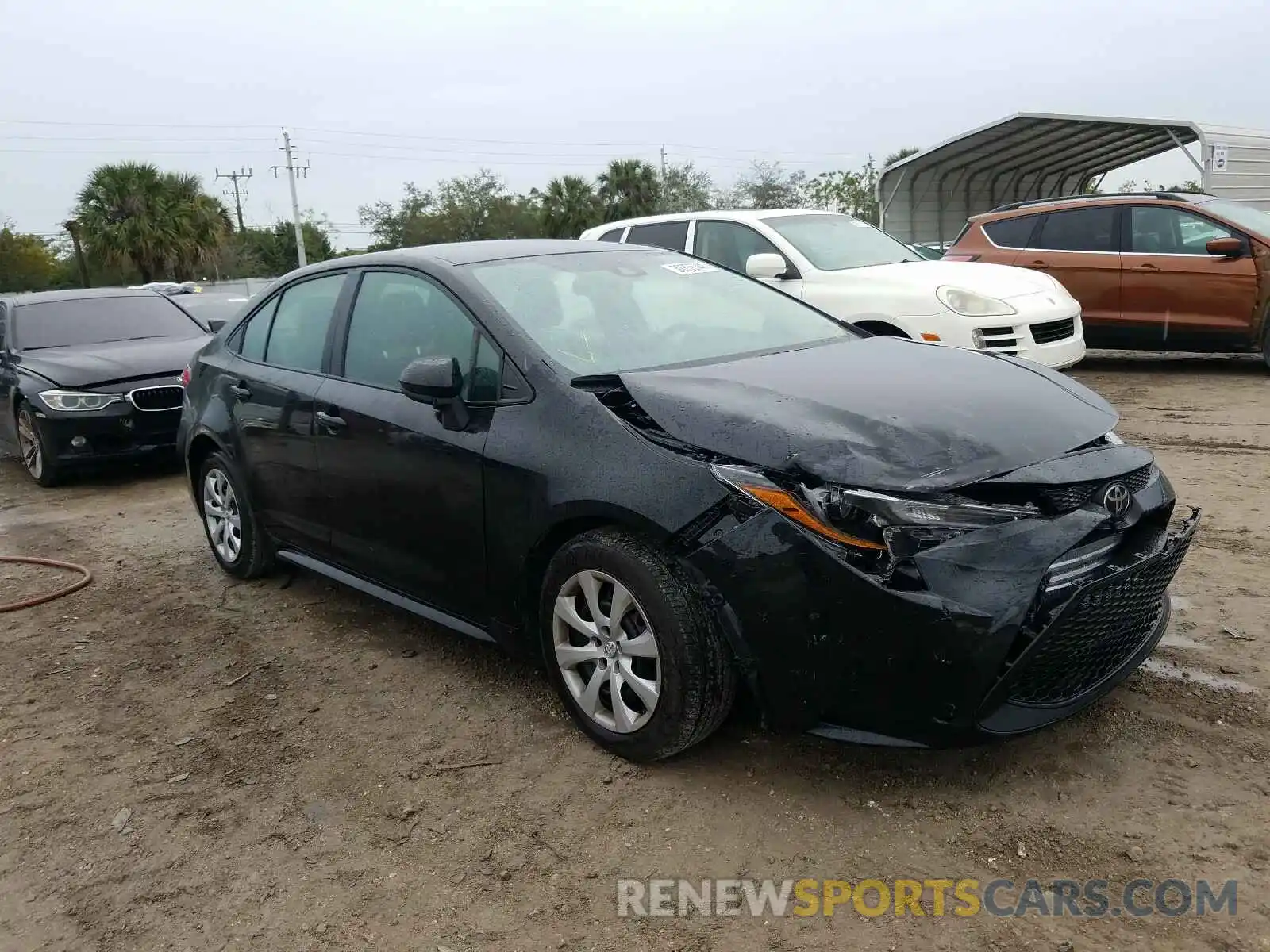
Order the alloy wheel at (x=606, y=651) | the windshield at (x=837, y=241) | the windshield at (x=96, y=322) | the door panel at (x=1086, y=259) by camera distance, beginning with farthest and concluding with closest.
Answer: the door panel at (x=1086, y=259), the windshield at (x=96, y=322), the windshield at (x=837, y=241), the alloy wheel at (x=606, y=651)

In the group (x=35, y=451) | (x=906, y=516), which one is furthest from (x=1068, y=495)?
(x=35, y=451)

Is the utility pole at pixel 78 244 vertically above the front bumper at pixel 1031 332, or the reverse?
the utility pole at pixel 78 244

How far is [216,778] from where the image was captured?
3.33 m

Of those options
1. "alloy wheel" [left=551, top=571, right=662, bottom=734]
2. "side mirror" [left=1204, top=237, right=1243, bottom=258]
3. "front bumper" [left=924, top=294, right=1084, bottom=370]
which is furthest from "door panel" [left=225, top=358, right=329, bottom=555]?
"side mirror" [left=1204, top=237, right=1243, bottom=258]

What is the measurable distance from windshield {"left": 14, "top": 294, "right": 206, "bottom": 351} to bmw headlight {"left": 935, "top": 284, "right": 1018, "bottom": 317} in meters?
6.23

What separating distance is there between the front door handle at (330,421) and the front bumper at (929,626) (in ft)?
5.97

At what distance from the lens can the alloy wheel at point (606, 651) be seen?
2.98 metres

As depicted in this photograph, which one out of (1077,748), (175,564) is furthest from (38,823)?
(1077,748)

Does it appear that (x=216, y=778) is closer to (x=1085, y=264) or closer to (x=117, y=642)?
(x=117, y=642)

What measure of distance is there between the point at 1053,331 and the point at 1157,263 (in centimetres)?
253

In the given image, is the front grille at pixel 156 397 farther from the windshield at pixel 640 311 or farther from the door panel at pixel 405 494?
the windshield at pixel 640 311

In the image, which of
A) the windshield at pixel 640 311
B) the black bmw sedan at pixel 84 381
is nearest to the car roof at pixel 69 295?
the black bmw sedan at pixel 84 381

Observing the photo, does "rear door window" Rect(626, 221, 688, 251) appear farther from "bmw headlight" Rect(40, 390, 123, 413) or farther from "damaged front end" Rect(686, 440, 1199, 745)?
"damaged front end" Rect(686, 440, 1199, 745)

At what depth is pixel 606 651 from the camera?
3086 millimetres
